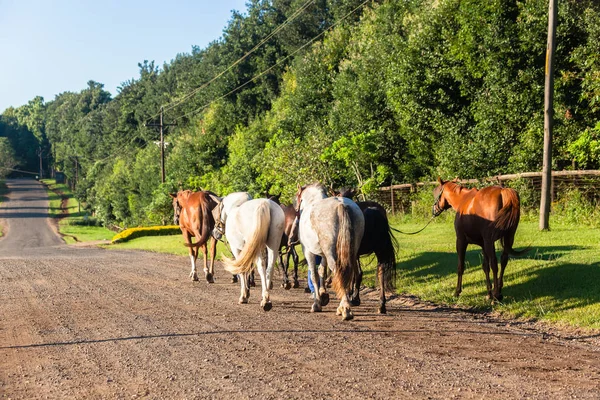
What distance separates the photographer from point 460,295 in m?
11.7

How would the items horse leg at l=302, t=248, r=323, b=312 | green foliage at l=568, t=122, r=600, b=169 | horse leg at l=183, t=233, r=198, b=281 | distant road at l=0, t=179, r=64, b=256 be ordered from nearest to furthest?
Result: horse leg at l=302, t=248, r=323, b=312 < horse leg at l=183, t=233, r=198, b=281 < green foliage at l=568, t=122, r=600, b=169 < distant road at l=0, t=179, r=64, b=256

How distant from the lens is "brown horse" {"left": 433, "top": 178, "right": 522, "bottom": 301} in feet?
35.1

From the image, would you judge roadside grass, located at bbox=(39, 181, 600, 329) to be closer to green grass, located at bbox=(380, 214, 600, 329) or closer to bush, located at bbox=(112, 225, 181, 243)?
green grass, located at bbox=(380, 214, 600, 329)

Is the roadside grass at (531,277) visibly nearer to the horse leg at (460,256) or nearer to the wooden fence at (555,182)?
the horse leg at (460,256)

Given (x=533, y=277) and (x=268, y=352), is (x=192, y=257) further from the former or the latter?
(x=268, y=352)

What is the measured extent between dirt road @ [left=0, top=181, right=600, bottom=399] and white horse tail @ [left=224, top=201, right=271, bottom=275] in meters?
0.73

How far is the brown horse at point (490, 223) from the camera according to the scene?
35.1 feet

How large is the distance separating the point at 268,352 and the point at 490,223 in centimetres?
513

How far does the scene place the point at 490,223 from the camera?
35.9 feet

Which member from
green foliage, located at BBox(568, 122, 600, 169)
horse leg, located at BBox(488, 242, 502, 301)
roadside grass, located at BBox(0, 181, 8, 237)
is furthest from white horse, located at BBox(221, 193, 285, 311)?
roadside grass, located at BBox(0, 181, 8, 237)

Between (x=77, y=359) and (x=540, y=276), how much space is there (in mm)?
8171

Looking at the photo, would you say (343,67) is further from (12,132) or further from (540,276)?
(12,132)

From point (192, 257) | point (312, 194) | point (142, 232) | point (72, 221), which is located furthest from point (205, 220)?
point (72, 221)

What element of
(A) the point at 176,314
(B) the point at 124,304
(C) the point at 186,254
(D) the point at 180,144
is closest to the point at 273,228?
(A) the point at 176,314
